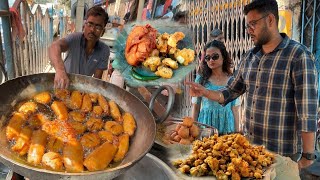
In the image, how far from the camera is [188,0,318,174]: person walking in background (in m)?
2.78

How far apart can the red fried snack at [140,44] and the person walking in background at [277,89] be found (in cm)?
51

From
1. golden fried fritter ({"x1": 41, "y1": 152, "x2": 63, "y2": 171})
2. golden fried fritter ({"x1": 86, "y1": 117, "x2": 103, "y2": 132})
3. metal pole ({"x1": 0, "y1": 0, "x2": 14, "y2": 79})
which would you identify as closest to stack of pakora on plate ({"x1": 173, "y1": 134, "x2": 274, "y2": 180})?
golden fried fritter ({"x1": 86, "y1": 117, "x2": 103, "y2": 132})

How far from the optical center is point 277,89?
9.72 ft

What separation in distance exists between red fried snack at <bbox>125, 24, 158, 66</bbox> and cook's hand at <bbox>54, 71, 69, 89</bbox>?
29.7 inches

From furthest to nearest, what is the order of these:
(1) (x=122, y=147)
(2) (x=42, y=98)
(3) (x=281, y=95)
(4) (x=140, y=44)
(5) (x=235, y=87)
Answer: (5) (x=235, y=87) → (4) (x=140, y=44) → (3) (x=281, y=95) → (2) (x=42, y=98) → (1) (x=122, y=147)

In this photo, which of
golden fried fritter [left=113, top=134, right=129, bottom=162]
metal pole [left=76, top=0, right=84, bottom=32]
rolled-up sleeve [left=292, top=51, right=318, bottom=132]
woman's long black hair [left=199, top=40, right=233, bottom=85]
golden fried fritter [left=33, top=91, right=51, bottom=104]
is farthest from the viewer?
metal pole [left=76, top=0, right=84, bottom=32]

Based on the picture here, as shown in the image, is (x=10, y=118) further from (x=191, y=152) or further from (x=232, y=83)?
(x=232, y=83)

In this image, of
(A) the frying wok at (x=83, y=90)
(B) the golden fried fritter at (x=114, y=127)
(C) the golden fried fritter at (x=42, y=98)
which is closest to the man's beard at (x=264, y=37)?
(A) the frying wok at (x=83, y=90)

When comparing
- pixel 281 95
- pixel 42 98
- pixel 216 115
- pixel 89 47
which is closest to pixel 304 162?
pixel 281 95

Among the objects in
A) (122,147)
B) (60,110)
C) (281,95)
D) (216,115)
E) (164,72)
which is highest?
(164,72)

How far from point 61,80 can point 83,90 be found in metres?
0.20

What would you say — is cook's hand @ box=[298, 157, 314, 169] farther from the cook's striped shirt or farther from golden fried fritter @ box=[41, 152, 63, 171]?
golden fried fritter @ box=[41, 152, 63, 171]

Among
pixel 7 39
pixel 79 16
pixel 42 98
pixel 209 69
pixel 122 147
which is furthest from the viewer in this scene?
pixel 79 16

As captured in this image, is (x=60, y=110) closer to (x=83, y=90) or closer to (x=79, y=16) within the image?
(x=83, y=90)
